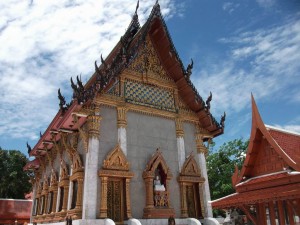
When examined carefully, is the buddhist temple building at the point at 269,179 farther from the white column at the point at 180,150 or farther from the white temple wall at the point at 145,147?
the white column at the point at 180,150

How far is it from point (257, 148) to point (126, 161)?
435 cm

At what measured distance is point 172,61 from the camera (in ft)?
38.9

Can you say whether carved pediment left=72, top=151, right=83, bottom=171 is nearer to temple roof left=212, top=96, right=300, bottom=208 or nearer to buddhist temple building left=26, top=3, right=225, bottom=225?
buddhist temple building left=26, top=3, right=225, bottom=225

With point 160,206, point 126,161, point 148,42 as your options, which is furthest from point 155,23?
point 160,206

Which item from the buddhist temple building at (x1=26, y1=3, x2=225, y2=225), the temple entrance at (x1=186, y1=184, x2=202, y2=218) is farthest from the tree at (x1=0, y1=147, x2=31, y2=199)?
the temple entrance at (x1=186, y1=184, x2=202, y2=218)

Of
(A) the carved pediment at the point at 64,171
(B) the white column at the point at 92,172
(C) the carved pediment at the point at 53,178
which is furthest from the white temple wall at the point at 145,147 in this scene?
(C) the carved pediment at the point at 53,178

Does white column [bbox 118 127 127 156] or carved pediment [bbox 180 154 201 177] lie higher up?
white column [bbox 118 127 127 156]

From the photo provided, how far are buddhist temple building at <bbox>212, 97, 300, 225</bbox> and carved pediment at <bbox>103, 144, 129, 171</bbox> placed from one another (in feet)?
12.4

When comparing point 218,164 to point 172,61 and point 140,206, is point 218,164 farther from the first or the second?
point 140,206

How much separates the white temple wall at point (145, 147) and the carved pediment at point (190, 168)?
0.30 m

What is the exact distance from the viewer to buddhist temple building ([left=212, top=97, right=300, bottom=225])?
16.7ft

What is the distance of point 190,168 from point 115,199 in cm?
314

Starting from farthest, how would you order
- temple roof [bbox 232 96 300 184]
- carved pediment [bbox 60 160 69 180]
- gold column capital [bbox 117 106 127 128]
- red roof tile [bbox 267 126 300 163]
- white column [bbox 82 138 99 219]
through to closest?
carved pediment [bbox 60 160 69 180] < gold column capital [bbox 117 106 127 128] < white column [bbox 82 138 99 219] < red roof tile [bbox 267 126 300 163] < temple roof [bbox 232 96 300 184]

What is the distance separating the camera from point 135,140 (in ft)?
33.2
